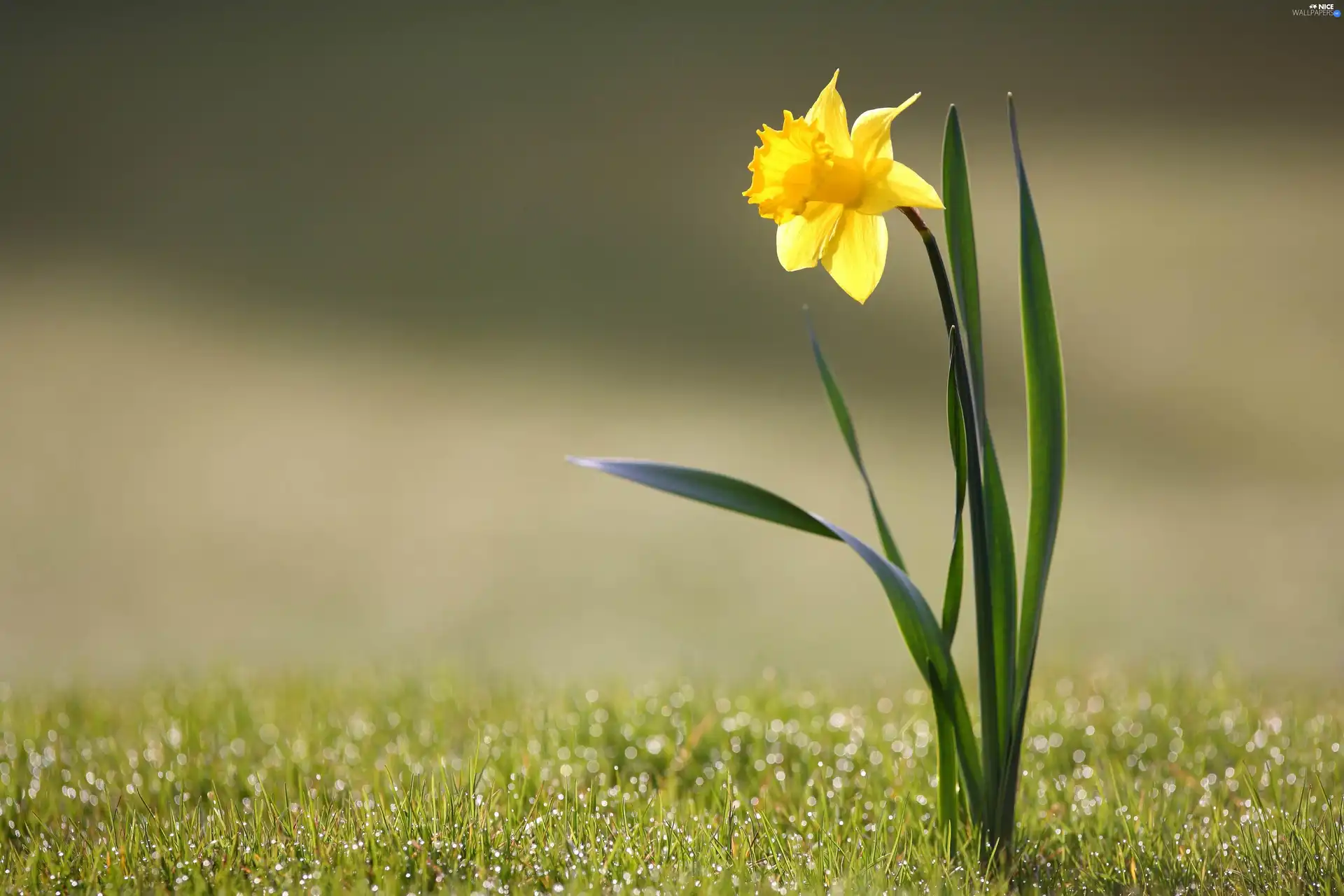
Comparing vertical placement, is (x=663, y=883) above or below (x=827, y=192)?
below

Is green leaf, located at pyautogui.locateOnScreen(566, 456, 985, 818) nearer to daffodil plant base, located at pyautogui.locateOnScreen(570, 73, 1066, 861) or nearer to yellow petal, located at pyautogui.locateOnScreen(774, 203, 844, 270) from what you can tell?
daffodil plant base, located at pyautogui.locateOnScreen(570, 73, 1066, 861)

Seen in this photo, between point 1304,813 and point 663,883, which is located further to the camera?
point 1304,813

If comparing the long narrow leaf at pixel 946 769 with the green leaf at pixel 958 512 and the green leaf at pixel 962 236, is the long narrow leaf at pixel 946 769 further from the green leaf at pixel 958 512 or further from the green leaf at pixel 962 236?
the green leaf at pixel 962 236

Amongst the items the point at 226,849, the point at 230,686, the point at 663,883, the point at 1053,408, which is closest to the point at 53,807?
the point at 226,849

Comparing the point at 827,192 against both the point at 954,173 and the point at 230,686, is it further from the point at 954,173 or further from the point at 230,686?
the point at 230,686

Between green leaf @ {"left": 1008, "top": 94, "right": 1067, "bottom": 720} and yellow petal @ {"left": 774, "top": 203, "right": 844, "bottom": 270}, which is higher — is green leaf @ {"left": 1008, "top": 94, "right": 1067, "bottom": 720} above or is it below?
below

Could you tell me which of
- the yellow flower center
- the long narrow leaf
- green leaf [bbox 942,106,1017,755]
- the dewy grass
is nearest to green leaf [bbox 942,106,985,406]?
green leaf [bbox 942,106,1017,755]

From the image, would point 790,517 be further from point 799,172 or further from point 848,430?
point 799,172
